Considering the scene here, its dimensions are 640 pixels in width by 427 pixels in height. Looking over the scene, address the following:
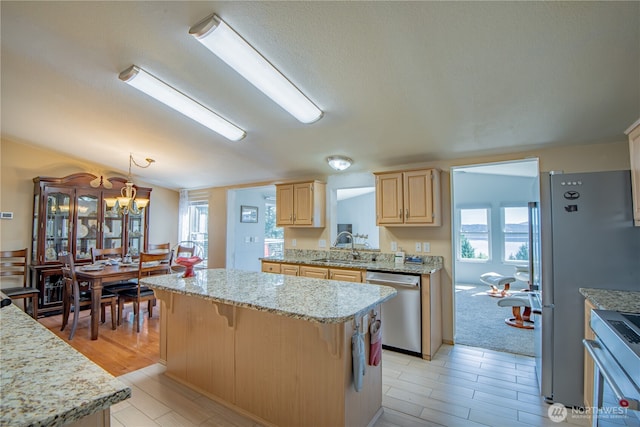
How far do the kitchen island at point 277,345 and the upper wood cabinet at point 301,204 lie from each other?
179 centimetres

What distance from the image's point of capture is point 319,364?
171 cm

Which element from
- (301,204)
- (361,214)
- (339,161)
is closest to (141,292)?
(301,204)

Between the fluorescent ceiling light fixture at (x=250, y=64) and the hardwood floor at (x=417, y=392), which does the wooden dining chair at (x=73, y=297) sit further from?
the fluorescent ceiling light fixture at (x=250, y=64)

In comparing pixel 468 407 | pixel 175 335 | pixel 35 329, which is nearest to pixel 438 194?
pixel 468 407

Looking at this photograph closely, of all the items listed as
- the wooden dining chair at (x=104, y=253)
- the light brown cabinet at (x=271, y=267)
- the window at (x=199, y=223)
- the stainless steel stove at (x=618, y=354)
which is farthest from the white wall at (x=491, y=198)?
the wooden dining chair at (x=104, y=253)

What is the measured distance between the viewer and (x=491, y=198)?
668 centimetres

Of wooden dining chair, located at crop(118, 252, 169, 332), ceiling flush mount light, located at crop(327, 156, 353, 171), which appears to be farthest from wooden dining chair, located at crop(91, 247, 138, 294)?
ceiling flush mount light, located at crop(327, 156, 353, 171)

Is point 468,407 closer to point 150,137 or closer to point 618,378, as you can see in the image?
point 618,378

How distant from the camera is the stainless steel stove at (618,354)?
1.19 m

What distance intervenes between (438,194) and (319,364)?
94.4 inches

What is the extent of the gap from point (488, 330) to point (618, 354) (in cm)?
268

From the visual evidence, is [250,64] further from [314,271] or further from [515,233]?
[515,233]

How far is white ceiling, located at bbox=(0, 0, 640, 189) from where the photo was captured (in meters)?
1.64

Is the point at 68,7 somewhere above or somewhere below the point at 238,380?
above
